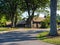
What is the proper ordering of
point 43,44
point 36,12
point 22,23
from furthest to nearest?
point 22,23 → point 36,12 → point 43,44

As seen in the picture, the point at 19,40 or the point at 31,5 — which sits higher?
the point at 31,5

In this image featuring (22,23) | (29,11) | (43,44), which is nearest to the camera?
(43,44)

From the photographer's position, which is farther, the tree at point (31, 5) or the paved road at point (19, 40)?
the tree at point (31, 5)

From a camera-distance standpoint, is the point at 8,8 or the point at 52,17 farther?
the point at 8,8

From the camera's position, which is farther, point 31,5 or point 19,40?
point 31,5

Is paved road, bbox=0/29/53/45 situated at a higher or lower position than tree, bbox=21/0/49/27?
lower

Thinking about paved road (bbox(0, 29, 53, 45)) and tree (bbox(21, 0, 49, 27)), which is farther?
tree (bbox(21, 0, 49, 27))

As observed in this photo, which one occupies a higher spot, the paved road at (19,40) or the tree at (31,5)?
the tree at (31,5)

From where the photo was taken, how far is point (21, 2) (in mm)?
60000

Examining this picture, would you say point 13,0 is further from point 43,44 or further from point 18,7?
point 43,44

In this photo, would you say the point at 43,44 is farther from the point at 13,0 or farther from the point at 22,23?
the point at 22,23

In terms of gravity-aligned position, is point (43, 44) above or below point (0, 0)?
below

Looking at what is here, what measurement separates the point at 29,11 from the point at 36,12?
6974 millimetres

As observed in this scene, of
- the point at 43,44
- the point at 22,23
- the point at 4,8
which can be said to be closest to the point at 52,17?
the point at 43,44
